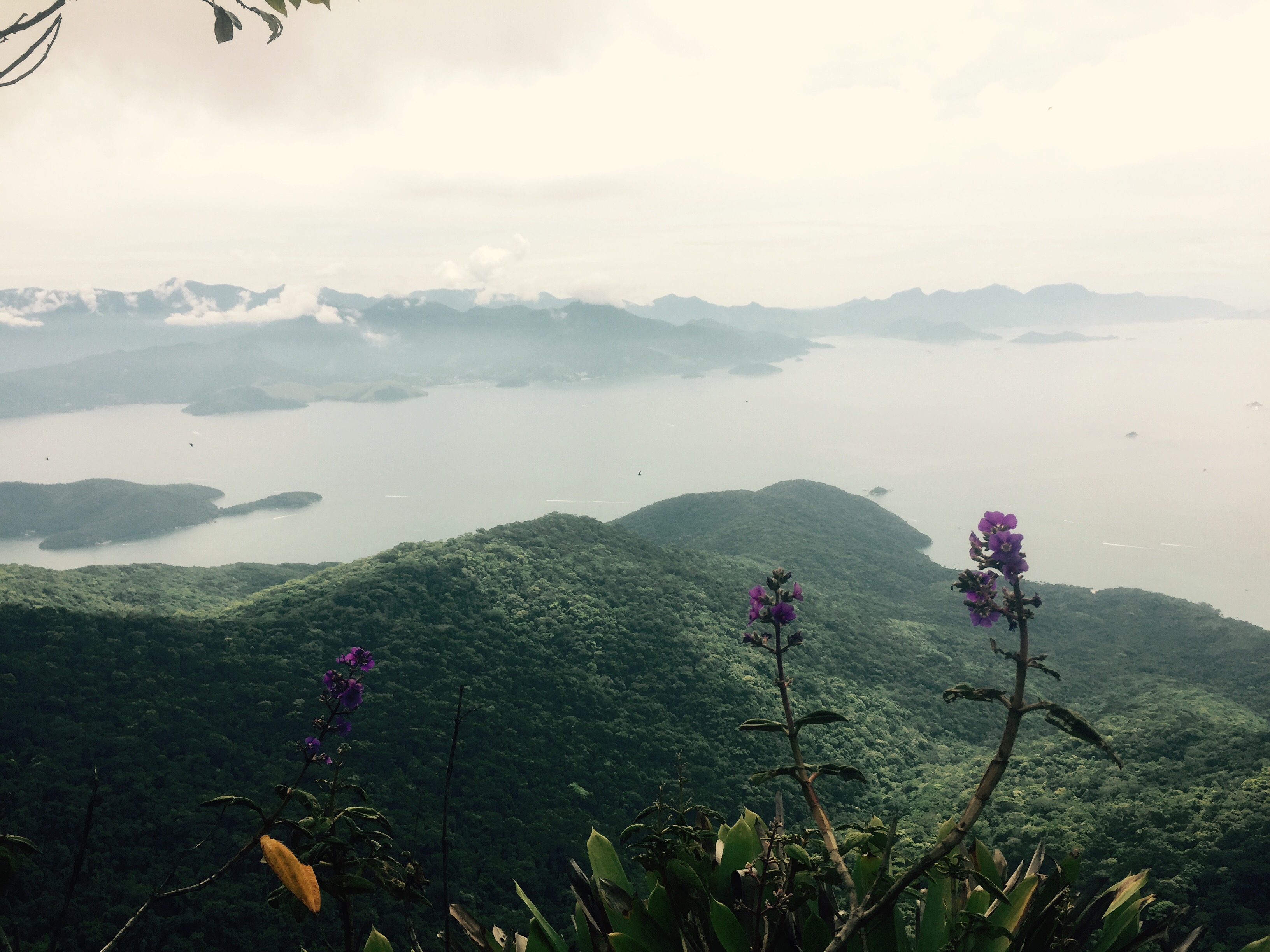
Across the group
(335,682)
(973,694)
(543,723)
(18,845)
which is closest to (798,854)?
(973,694)

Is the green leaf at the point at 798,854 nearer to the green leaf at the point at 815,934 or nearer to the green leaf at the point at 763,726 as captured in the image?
the green leaf at the point at 815,934

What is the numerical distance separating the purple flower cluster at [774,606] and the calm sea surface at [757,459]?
57.9 metres

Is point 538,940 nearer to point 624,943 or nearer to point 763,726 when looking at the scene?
point 624,943

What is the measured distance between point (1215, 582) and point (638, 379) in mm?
148283

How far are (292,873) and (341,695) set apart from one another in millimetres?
1085

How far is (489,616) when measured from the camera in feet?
64.2

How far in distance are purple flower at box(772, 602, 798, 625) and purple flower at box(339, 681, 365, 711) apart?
149cm

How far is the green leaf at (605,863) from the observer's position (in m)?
2.53

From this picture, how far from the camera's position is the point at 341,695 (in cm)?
255

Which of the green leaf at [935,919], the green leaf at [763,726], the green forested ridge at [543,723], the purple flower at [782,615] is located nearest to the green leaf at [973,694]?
the green leaf at [763,726]

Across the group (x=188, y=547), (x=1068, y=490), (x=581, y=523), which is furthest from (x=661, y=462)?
(x=581, y=523)

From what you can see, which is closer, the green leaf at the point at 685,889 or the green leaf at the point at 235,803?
the green leaf at the point at 235,803

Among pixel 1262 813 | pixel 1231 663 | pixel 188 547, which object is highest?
pixel 1262 813

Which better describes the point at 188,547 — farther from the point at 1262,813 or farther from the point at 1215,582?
the point at 1215,582
